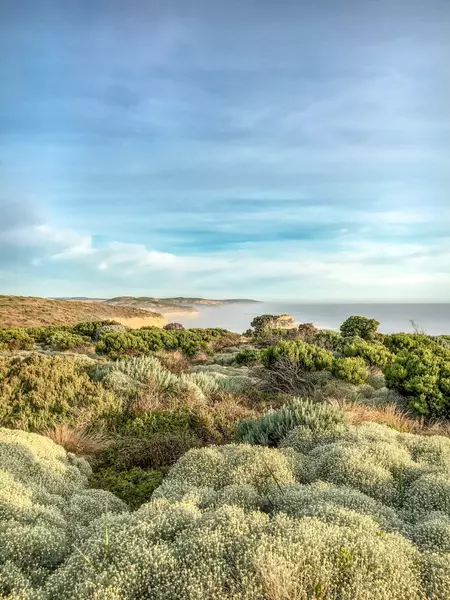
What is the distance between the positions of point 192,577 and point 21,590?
3.67 ft

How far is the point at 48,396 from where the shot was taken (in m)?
8.82

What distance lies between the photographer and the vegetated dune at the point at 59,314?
39375 mm

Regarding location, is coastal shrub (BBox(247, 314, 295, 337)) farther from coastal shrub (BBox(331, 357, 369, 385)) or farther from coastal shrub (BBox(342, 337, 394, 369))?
coastal shrub (BBox(331, 357, 369, 385))

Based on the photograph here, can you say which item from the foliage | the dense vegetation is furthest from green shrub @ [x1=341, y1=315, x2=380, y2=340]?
the dense vegetation

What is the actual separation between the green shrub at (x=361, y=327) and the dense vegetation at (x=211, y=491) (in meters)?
14.7

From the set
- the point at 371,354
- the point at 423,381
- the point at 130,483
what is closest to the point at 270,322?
the point at 371,354

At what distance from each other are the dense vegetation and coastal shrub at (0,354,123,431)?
0.13ft

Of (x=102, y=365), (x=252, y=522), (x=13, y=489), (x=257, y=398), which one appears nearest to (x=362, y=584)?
(x=252, y=522)

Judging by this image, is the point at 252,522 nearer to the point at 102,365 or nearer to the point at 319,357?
the point at 102,365

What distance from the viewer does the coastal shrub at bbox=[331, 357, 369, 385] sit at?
12000 mm

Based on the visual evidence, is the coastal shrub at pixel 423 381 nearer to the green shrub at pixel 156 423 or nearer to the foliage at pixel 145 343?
the green shrub at pixel 156 423

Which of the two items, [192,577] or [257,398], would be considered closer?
[192,577]

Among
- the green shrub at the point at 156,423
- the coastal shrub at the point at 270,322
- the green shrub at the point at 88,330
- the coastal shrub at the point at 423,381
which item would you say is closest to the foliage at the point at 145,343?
the green shrub at the point at 88,330

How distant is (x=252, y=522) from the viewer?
11.4ft
